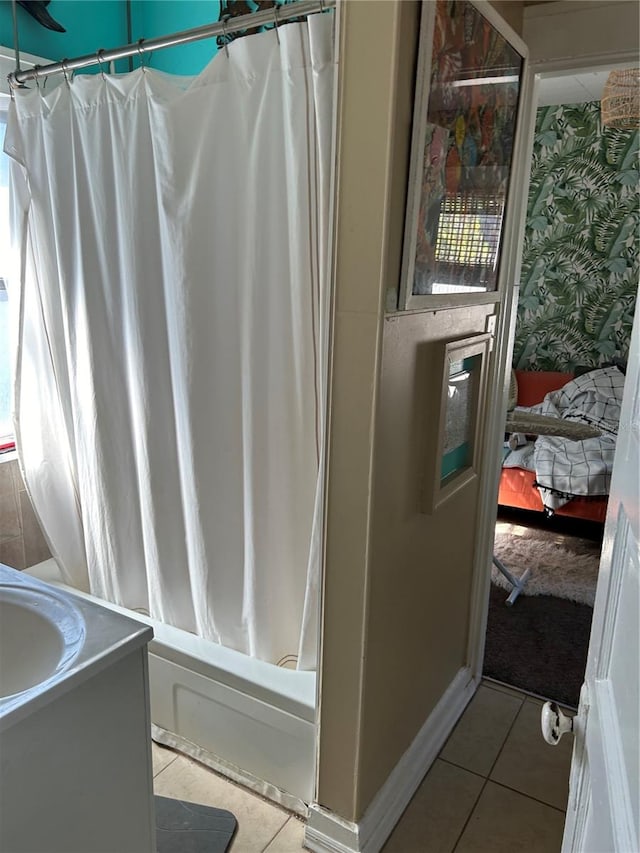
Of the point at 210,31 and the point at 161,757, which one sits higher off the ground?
A: the point at 210,31

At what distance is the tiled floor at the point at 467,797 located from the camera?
1.71m

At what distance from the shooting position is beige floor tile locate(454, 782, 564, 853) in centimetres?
170

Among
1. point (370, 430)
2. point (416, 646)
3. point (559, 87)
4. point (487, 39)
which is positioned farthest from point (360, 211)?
point (559, 87)

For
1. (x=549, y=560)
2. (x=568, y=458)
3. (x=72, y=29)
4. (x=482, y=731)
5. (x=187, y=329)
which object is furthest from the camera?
(x=568, y=458)

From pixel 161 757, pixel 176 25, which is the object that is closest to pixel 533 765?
pixel 161 757

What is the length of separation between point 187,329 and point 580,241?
11.7 ft

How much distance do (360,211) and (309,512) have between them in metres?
0.82

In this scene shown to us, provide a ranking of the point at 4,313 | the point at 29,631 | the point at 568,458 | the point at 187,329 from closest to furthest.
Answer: the point at 29,631
the point at 187,329
the point at 4,313
the point at 568,458

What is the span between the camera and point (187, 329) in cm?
181

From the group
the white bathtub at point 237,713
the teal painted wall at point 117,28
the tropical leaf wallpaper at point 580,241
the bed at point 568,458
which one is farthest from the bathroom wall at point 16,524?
the tropical leaf wallpaper at point 580,241

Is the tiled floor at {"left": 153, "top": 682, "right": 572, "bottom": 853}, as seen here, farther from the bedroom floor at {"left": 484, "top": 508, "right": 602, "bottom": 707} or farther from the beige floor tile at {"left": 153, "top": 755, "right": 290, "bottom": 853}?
the bedroom floor at {"left": 484, "top": 508, "right": 602, "bottom": 707}

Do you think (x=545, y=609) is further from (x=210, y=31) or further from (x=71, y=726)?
(x=210, y=31)

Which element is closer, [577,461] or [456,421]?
[456,421]

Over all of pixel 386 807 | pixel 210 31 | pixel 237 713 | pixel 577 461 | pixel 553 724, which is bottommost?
pixel 386 807
